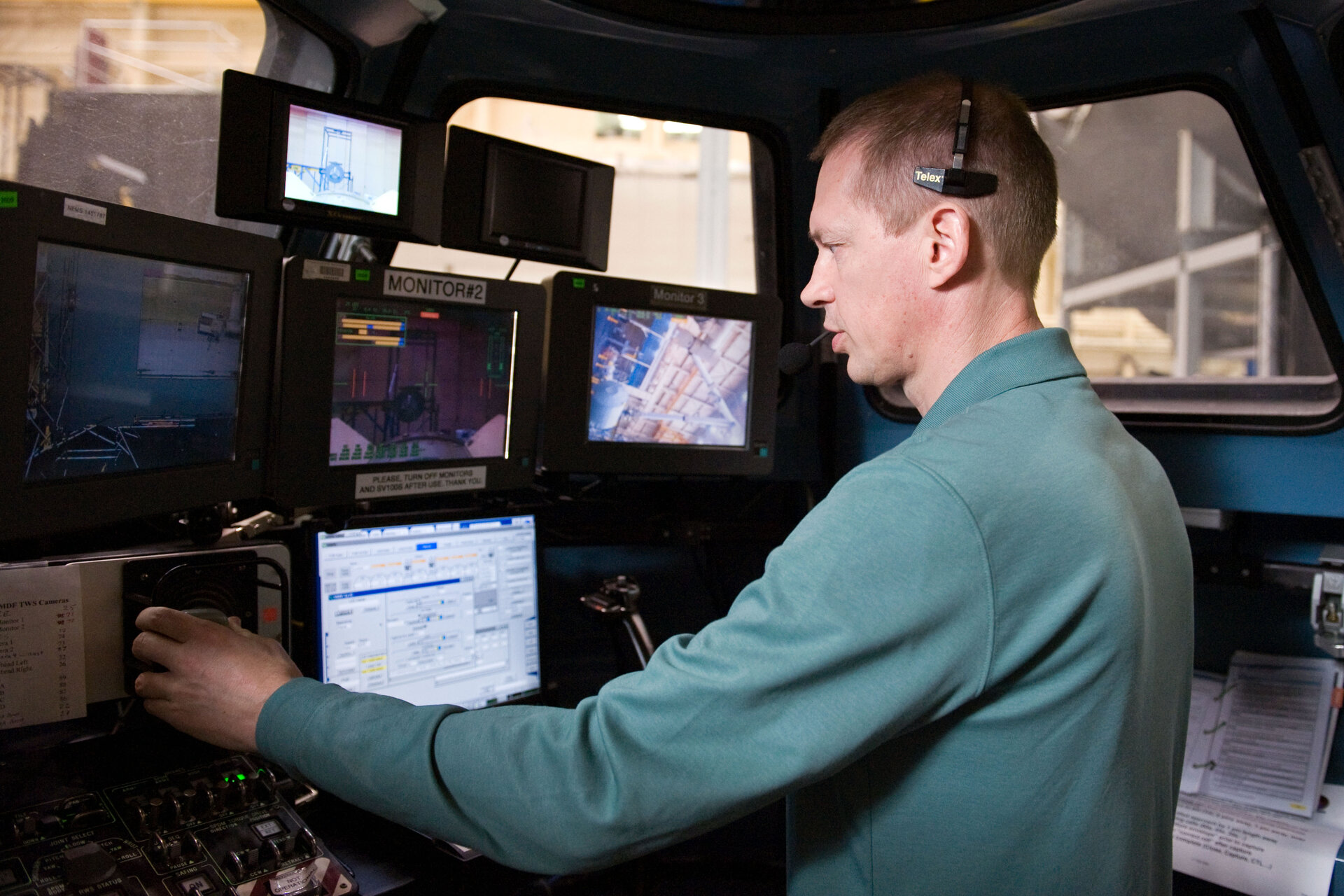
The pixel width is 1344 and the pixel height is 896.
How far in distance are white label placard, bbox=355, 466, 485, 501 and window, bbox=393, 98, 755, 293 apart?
1347mm

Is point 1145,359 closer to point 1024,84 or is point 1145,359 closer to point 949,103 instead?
point 1024,84

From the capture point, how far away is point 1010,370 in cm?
99

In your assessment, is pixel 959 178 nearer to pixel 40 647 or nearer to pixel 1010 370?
pixel 1010 370

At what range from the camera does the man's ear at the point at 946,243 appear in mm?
1038

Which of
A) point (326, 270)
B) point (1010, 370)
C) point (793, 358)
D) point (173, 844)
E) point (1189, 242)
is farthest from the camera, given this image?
point (1189, 242)

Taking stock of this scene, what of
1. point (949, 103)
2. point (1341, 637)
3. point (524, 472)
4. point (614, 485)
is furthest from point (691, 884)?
point (949, 103)

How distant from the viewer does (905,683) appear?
0.81m

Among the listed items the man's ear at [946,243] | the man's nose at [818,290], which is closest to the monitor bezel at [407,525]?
the man's nose at [818,290]

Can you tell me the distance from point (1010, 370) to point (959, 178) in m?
0.23

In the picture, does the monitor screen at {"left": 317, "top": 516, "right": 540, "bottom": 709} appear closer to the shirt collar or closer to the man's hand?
the man's hand

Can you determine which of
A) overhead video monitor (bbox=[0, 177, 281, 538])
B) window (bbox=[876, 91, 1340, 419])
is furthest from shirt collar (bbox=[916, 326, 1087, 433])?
overhead video monitor (bbox=[0, 177, 281, 538])

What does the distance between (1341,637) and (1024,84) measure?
1407 millimetres

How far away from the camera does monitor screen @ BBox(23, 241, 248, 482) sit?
3.48ft

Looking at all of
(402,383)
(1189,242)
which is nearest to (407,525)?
(402,383)
